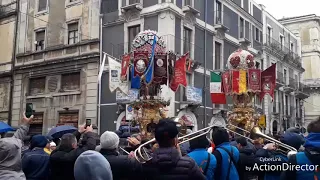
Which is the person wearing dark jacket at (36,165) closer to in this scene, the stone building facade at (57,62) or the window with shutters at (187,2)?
the stone building facade at (57,62)

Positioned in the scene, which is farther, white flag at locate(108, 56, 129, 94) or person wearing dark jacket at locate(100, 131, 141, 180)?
white flag at locate(108, 56, 129, 94)

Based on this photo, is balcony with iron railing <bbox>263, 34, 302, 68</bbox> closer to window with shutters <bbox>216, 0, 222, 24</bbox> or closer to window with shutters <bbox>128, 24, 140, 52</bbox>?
window with shutters <bbox>216, 0, 222, 24</bbox>

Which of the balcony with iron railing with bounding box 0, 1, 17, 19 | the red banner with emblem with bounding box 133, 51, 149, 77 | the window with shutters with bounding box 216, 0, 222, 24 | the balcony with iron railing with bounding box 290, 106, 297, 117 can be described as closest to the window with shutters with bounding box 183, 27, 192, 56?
the window with shutters with bounding box 216, 0, 222, 24

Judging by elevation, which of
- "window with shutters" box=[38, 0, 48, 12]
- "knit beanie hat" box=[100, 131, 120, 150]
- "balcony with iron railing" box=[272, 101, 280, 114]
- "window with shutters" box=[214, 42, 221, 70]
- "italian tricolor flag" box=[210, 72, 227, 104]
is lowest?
"knit beanie hat" box=[100, 131, 120, 150]

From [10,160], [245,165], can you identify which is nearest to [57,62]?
[10,160]

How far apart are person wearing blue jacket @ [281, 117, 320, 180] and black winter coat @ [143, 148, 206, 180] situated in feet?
3.37

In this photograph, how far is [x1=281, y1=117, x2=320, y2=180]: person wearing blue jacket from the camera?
3736 millimetres

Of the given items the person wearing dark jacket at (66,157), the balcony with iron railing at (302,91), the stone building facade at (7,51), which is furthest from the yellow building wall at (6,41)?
the balcony with iron railing at (302,91)

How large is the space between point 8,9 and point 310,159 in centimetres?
2539

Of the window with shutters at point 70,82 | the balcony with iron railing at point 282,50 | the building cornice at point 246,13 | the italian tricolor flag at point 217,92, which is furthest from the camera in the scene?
the balcony with iron railing at point 282,50

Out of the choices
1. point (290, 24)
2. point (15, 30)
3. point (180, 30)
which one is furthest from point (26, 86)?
point (290, 24)

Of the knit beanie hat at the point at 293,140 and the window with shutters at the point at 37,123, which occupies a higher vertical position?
the knit beanie hat at the point at 293,140

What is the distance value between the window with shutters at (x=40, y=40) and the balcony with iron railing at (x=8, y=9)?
2.85m

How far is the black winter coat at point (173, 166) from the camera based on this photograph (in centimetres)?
355
